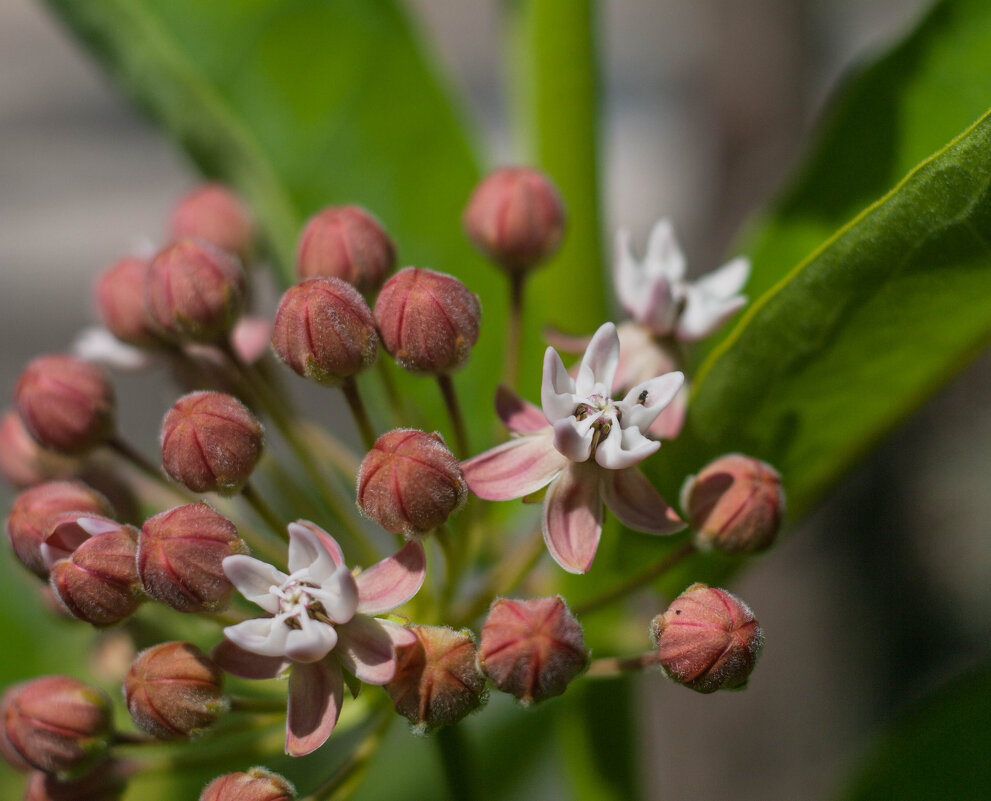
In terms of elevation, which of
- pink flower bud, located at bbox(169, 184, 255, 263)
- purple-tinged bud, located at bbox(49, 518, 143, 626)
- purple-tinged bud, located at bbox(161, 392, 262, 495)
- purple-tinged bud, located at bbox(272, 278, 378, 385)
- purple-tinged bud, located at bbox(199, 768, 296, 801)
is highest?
pink flower bud, located at bbox(169, 184, 255, 263)

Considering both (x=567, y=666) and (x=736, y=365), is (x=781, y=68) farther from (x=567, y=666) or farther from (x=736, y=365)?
(x=567, y=666)

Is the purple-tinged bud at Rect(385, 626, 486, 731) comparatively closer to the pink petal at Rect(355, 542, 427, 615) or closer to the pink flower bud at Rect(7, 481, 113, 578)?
→ the pink petal at Rect(355, 542, 427, 615)

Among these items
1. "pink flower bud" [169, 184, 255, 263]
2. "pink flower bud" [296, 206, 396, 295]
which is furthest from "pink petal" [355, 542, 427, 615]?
"pink flower bud" [169, 184, 255, 263]

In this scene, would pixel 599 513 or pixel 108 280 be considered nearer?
pixel 599 513

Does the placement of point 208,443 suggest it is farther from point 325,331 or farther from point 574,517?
point 574,517

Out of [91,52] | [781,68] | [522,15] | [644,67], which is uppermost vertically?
[644,67]

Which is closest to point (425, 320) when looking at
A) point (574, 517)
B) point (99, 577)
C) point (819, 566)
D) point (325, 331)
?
point (325, 331)

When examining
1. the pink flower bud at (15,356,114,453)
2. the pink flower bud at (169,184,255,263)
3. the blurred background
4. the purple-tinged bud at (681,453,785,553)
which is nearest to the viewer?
the purple-tinged bud at (681,453,785,553)

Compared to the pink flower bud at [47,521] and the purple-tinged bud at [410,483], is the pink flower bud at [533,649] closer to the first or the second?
the purple-tinged bud at [410,483]

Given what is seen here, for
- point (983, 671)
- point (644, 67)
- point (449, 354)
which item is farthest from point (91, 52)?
point (644, 67)
